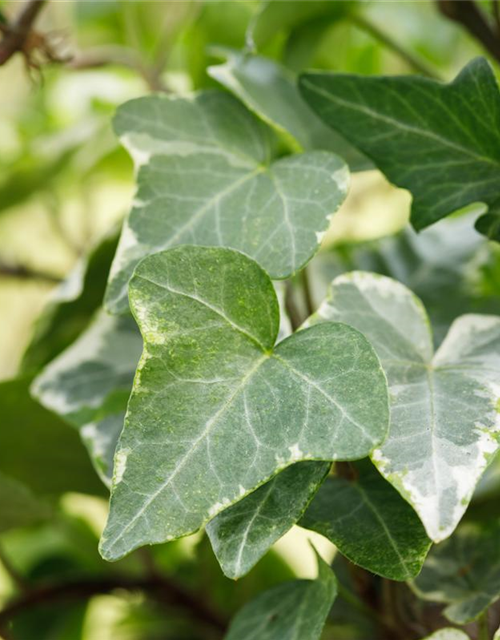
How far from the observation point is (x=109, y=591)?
0.53m

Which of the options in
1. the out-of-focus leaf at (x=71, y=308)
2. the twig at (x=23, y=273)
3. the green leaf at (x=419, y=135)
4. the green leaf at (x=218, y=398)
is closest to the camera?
the green leaf at (x=218, y=398)

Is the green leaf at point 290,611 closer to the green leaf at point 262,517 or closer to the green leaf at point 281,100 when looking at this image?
the green leaf at point 262,517

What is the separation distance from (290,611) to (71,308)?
25 centimetres

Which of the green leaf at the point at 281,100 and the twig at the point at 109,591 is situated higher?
the green leaf at the point at 281,100

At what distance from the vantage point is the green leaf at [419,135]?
36cm

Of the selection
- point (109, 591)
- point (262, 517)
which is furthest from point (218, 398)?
point (109, 591)

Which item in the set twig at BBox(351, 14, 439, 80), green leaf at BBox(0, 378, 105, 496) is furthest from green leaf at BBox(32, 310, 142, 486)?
twig at BBox(351, 14, 439, 80)

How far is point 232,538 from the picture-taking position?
0.28 m

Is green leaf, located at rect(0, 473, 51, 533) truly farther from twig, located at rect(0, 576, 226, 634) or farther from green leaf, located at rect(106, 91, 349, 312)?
green leaf, located at rect(106, 91, 349, 312)

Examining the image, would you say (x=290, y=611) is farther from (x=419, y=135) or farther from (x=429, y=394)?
(x=419, y=135)

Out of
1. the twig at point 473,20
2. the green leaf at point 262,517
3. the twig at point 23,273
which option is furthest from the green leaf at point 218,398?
the twig at point 23,273

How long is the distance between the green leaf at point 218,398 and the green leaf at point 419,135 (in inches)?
4.2

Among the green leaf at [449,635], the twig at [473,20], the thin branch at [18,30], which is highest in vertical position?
the twig at [473,20]

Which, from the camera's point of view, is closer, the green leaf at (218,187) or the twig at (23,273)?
the green leaf at (218,187)
